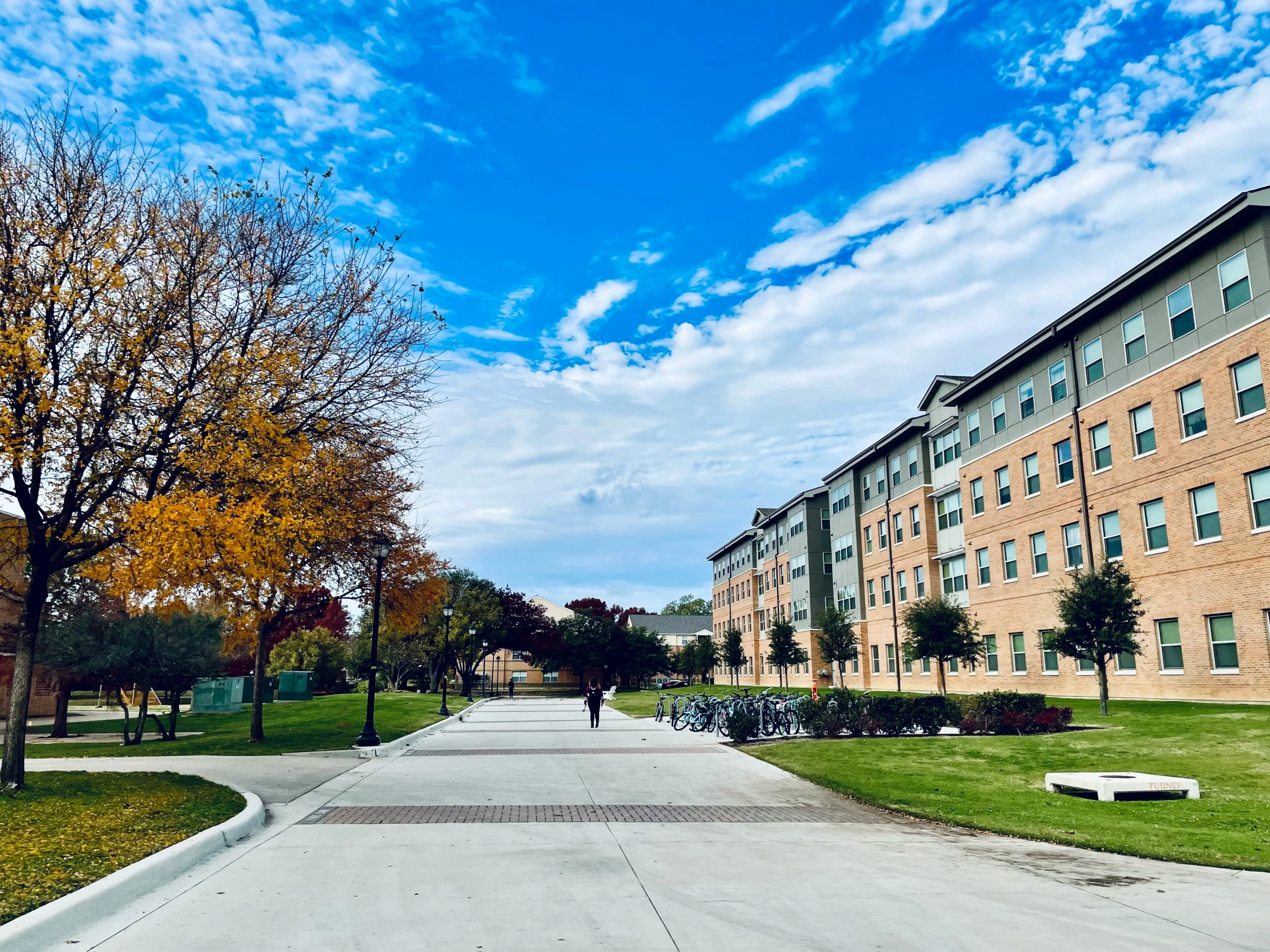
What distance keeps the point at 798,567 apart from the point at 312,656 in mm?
36412

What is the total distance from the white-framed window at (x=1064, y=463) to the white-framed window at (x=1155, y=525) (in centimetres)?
408

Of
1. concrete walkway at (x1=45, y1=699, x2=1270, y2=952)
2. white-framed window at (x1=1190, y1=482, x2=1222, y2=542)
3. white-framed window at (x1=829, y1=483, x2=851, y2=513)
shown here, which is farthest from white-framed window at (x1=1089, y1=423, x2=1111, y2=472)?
white-framed window at (x1=829, y1=483, x2=851, y2=513)

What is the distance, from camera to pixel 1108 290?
30.3 metres

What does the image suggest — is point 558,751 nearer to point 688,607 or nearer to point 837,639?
point 837,639

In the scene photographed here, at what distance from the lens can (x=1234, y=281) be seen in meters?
25.5

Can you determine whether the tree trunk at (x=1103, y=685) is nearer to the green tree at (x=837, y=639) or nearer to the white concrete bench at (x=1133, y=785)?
the white concrete bench at (x=1133, y=785)

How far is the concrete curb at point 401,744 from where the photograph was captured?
66.6 feet

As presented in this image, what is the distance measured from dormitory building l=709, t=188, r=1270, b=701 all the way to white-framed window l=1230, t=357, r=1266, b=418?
0.06 metres

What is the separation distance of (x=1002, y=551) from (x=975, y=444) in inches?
217

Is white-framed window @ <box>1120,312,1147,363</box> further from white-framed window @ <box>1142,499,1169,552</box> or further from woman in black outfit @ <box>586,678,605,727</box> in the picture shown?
woman in black outfit @ <box>586,678,605,727</box>

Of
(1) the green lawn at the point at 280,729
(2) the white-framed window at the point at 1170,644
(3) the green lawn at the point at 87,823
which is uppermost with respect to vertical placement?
(2) the white-framed window at the point at 1170,644

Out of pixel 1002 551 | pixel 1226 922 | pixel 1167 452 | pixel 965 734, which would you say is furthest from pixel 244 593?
pixel 1002 551

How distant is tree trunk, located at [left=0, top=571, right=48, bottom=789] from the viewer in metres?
11.8

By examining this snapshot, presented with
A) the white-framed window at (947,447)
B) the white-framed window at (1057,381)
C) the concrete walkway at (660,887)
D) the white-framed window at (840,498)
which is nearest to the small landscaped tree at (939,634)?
the white-framed window at (1057,381)
